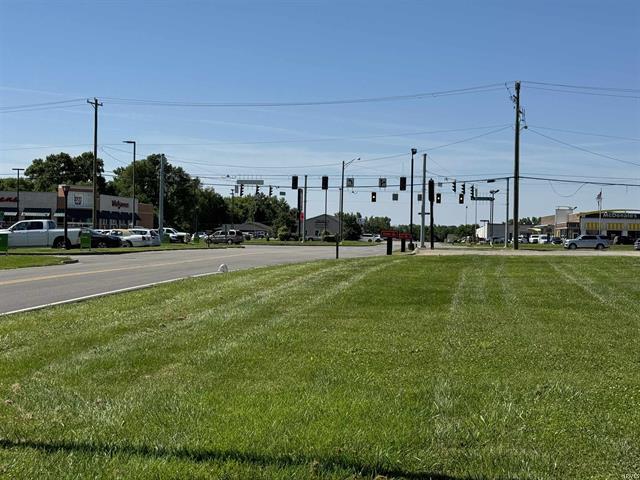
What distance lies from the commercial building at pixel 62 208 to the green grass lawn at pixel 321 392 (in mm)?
66073

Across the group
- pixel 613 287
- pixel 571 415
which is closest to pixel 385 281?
pixel 613 287

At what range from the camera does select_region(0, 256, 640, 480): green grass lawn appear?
13.7 ft

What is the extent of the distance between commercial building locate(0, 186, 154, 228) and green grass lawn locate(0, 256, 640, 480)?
2601 inches

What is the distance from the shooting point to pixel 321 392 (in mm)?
5695

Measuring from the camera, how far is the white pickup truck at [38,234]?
42.9 meters

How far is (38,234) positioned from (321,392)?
138 feet

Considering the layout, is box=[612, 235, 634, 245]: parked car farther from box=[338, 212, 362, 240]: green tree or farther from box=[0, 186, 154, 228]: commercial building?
box=[0, 186, 154, 228]: commercial building

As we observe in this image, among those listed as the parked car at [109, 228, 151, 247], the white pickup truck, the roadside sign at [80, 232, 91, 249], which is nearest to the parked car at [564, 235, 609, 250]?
the parked car at [109, 228, 151, 247]

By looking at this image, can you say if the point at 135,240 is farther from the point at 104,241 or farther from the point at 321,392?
the point at 321,392

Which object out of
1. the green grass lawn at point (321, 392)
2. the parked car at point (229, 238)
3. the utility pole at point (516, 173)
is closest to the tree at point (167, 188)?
the parked car at point (229, 238)

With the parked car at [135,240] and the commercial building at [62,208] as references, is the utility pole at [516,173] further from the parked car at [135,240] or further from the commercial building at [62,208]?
the commercial building at [62,208]

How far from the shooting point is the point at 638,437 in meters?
4.64

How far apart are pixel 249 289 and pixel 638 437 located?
10.6 meters

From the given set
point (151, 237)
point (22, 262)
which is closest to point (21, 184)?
point (151, 237)
